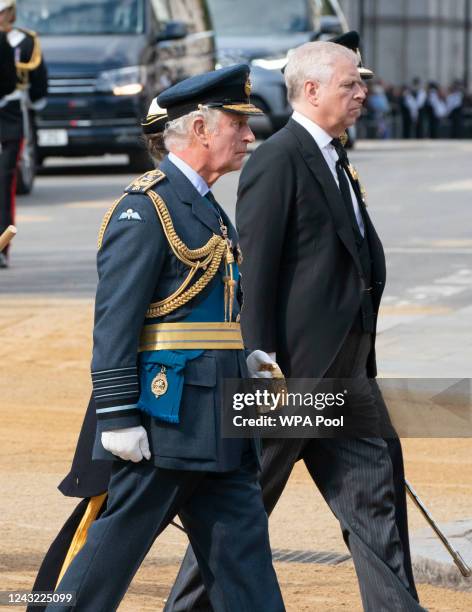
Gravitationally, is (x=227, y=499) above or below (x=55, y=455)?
above

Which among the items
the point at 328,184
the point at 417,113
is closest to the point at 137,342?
the point at 328,184

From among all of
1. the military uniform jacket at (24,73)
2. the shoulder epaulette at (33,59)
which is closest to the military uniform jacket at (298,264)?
the military uniform jacket at (24,73)

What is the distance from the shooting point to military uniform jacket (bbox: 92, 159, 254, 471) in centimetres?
406

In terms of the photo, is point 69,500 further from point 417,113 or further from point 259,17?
point 417,113

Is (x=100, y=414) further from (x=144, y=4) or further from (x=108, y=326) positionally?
(x=144, y=4)

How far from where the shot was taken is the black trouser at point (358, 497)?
15.8 feet

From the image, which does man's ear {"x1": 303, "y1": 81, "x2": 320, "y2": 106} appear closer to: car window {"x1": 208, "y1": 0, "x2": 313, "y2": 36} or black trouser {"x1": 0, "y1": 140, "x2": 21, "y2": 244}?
black trouser {"x1": 0, "y1": 140, "x2": 21, "y2": 244}

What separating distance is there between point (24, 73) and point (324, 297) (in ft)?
31.8

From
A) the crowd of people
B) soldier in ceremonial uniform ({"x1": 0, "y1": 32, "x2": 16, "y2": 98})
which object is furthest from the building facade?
soldier in ceremonial uniform ({"x1": 0, "y1": 32, "x2": 16, "y2": 98})

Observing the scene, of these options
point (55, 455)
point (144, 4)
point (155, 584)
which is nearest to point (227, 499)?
point (155, 584)

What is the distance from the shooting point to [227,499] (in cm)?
421

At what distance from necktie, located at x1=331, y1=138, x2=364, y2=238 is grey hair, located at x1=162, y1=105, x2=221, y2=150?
0.85 metres

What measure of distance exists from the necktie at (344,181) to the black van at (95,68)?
15.1m

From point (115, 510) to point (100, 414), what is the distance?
229 millimetres
